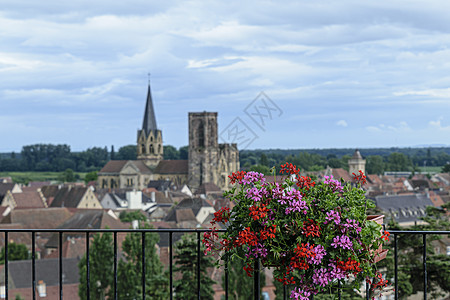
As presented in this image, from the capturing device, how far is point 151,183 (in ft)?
389

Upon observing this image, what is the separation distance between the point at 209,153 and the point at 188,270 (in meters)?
82.8

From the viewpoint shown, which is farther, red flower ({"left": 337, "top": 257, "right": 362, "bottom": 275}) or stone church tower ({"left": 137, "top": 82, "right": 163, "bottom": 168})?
stone church tower ({"left": 137, "top": 82, "right": 163, "bottom": 168})

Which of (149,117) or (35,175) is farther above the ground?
(149,117)

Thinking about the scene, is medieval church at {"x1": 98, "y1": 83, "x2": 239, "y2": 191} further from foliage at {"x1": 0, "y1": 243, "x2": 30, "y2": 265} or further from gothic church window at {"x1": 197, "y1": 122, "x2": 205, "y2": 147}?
foliage at {"x1": 0, "y1": 243, "x2": 30, "y2": 265}

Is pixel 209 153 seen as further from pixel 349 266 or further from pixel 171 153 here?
pixel 349 266

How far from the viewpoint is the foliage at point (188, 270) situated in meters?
27.2

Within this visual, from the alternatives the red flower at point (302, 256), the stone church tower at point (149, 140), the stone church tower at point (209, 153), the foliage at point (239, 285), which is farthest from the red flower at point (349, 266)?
the stone church tower at point (149, 140)

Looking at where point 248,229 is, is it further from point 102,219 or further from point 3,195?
point 3,195

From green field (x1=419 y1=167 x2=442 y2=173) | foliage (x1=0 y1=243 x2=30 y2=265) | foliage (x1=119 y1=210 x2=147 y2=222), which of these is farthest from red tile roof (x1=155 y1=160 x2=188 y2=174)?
green field (x1=419 y1=167 x2=442 y2=173)

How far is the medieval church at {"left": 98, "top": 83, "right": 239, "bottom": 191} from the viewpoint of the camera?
360ft

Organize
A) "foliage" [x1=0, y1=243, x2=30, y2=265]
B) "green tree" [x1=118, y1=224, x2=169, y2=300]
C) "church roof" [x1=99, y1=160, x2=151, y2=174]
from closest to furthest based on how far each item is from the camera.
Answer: "green tree" [x1=118, y1=224, x2=169, y2=300] → "foliage" [x1=0, y1=243, x2=30, y2=265] → "church roof" [x1=99, y1=160, x2=151, y2=174]

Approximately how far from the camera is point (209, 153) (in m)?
111

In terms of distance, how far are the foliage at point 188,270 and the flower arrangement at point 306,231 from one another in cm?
2336

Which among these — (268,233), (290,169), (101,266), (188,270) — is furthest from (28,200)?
(268,233)
